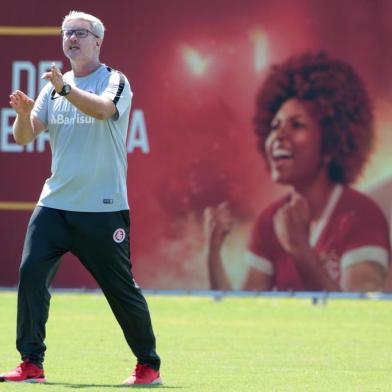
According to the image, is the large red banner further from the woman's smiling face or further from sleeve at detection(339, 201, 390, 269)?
sleeve at detection(339, 201, 390, 269)

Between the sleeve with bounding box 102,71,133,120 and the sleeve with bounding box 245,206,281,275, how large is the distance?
677 centimetres

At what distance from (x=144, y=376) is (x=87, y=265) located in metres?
0.70

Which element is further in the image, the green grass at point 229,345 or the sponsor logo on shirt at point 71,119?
the green grass at point 229,345

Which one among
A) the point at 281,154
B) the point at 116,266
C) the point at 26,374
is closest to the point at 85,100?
the point at 116,266

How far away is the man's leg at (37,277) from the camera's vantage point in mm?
7547

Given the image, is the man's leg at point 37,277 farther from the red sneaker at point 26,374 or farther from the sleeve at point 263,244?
the sleeve at point 263,244

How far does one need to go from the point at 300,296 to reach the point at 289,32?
274 cm

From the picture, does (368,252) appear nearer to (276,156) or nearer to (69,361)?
(276,156)

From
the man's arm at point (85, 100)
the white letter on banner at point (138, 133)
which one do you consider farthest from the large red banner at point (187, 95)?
the man's arm at point (85, 100)

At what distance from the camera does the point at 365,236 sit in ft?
45.9

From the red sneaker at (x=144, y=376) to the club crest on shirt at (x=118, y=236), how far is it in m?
0.71

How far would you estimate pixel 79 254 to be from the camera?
25.1ft

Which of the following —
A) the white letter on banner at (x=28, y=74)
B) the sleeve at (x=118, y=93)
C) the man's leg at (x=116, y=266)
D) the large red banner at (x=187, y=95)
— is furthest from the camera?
the white letter on banner at (x=28, y=74)

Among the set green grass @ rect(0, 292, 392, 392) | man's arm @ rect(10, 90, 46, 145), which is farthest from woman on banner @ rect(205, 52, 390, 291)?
man's arm @ rect(10, 90, 46, 145)
